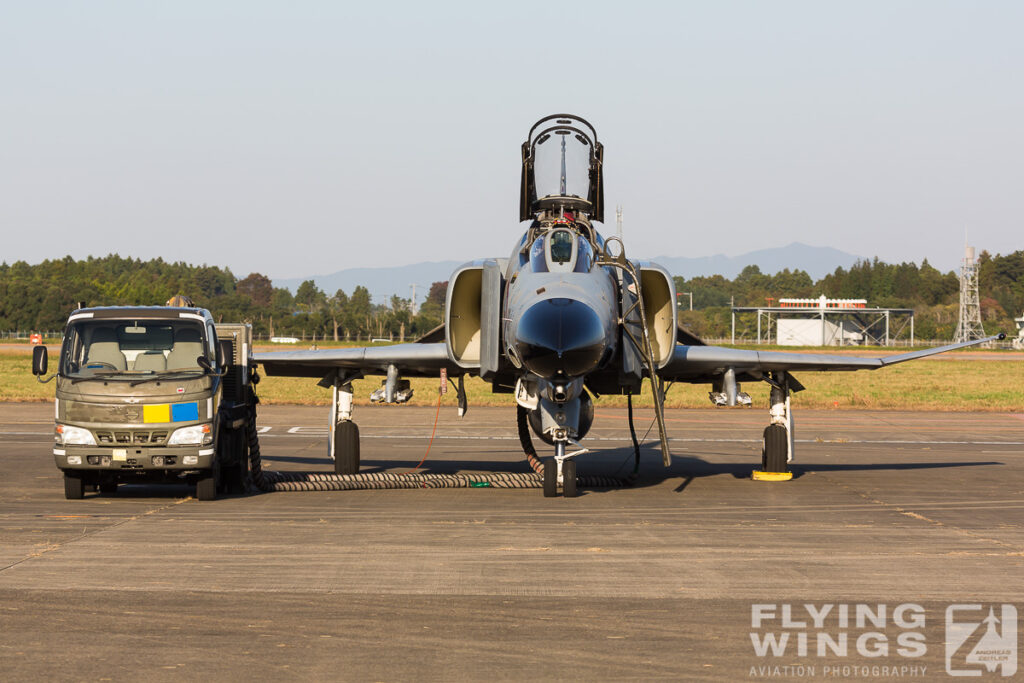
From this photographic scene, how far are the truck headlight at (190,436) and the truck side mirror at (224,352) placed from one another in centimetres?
115

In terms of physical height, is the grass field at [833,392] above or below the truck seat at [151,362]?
below

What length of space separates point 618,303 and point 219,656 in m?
9.95

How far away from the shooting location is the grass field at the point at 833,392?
132 ft

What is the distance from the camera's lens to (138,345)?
1501cm

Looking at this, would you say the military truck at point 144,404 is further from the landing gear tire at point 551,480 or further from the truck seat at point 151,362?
the landing gear tire at point 551,480

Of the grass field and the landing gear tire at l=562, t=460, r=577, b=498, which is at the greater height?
the landing gear tire at l=562, t=460, r=577, b=498

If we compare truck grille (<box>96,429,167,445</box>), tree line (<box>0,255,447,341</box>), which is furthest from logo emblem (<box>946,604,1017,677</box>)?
tree line (<box>0,255,447,341</box>)

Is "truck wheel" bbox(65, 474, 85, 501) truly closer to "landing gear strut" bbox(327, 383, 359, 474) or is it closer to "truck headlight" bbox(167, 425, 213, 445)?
"truck headlight" bbox(167, 425, 213, 445)

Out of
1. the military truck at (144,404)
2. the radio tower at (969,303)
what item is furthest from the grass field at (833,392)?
the radio tower at (969,303)

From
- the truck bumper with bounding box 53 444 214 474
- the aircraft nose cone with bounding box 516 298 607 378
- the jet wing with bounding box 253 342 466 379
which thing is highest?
the aircraft nose cone with bounding box 516 298 607 378

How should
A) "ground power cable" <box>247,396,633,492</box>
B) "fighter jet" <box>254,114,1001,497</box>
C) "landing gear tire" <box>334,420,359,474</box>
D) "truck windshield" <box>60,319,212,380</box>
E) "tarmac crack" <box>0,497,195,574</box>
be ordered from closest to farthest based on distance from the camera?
"tarmac crack" <box>0,497,195,574</box> < "fighter jet" <box>254,114,1001,497</box> < "truck windshield" <box>60,319,212,380</box> < "ground power cable" <box>247,396,633,492</box> < "landing gear tire" <box>334,420,359,474</box>

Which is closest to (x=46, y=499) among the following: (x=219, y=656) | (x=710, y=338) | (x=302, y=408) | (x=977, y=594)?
(x=219, y=656)

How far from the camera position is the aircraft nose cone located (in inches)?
524

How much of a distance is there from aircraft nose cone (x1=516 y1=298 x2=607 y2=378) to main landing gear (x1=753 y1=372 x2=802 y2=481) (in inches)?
231
